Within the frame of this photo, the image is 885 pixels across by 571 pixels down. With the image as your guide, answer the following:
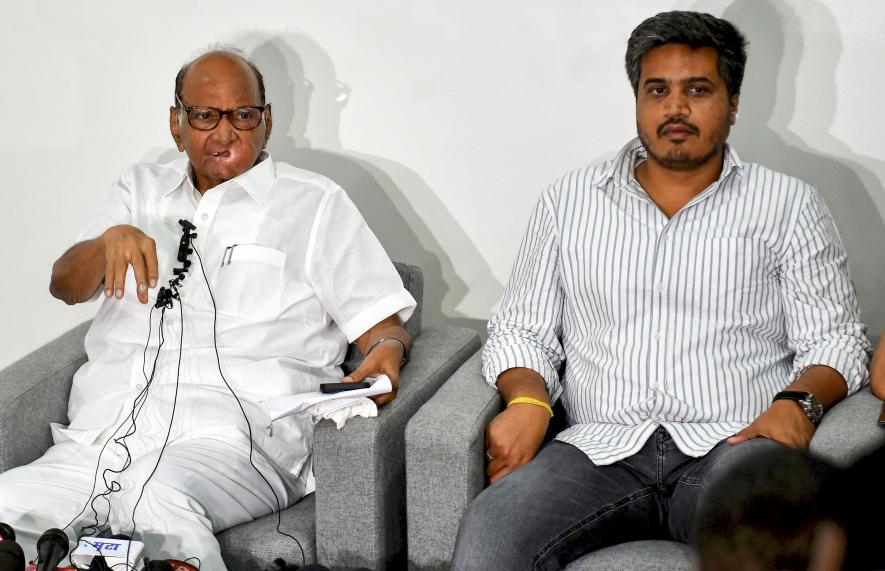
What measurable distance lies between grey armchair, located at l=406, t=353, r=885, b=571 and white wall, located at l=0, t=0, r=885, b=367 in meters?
0.88

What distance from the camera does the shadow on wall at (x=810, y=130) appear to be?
2801mm

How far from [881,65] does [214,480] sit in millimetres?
1945

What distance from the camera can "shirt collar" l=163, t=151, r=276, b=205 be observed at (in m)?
2.65

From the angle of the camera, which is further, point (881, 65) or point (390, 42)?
point (390, 42)

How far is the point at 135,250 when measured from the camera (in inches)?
94.5

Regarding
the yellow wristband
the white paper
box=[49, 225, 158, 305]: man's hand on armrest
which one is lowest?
the yellow wristband

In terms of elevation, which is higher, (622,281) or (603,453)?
(622,281)

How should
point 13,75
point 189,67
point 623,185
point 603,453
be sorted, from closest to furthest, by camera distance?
1. point 603,453
2. point 623,185
3. point 189,67
4. point 13,75

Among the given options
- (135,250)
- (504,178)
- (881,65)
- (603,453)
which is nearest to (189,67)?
(135,250)

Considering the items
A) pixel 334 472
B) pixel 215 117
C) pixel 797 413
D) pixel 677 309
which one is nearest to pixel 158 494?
pixel 334 472

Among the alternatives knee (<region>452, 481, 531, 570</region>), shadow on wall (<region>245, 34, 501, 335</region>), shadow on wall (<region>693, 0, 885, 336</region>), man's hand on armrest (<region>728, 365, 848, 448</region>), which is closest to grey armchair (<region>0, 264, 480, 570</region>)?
knee (<region>452, 481, 531, 570</region>)

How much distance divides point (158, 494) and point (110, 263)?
0.53 meters

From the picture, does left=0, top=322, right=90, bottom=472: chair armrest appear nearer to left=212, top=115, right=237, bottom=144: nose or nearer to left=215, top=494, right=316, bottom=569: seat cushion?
left=215, top=494, right=316, bottom=569: seat cushion

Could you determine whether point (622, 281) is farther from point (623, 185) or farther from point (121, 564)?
point (121, 564)
